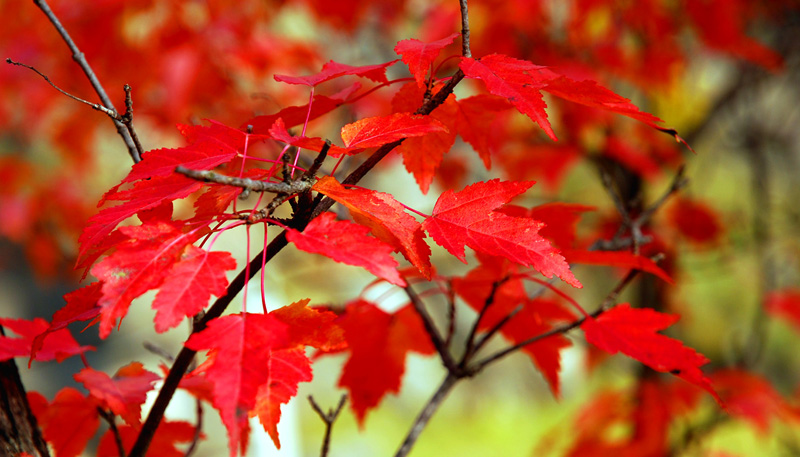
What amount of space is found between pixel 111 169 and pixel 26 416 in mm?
2790

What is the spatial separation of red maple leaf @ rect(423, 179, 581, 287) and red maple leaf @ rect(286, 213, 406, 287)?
0.06 m

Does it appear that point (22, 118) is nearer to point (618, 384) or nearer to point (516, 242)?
point (516, 242)

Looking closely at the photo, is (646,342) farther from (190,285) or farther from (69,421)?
(69,421)

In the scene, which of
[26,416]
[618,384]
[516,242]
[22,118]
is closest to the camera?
[516,242]

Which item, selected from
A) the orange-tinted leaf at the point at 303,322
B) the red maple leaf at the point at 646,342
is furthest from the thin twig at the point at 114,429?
the red maple leaf at the point at 646,342

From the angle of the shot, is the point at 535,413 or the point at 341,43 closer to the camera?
Answer: the point at 341,43

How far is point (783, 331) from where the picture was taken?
3363 millimetres

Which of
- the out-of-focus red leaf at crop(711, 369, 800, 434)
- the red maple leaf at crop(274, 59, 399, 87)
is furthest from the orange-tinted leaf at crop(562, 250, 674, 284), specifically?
the out-of-focus red leaf at crop(711, 369, 800, 434)

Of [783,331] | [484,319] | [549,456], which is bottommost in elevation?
[783,331]

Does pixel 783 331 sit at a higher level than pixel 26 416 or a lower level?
lower

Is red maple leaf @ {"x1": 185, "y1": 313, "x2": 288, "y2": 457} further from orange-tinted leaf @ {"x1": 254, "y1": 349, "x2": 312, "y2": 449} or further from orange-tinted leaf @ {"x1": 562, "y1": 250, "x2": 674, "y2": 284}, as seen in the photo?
orange-tinted leaf @ {"x1": 562, "y1": 250, "x2": 674, "y2": 284}

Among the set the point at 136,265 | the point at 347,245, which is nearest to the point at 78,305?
the point at 136,265

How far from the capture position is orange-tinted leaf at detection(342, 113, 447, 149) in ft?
1.43

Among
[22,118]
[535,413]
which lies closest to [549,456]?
[535,413]
